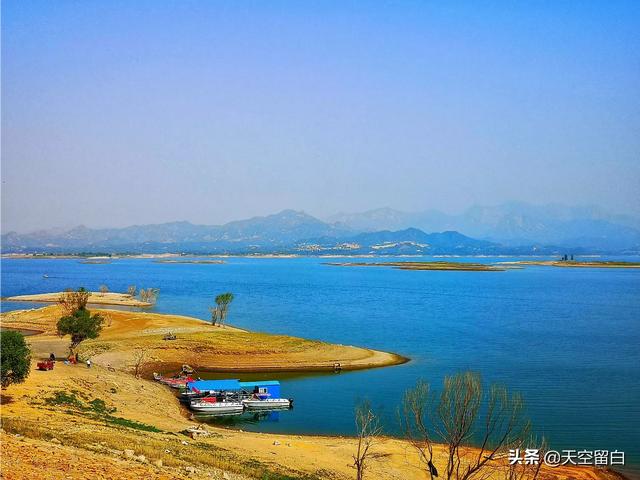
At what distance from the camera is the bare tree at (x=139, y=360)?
144ft

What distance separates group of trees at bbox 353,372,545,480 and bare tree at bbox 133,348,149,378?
19865mm

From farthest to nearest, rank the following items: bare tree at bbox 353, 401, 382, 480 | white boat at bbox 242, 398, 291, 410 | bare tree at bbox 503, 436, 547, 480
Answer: white boat at bbox 242, 398, 291, 410 < bare tree at bbox 353, 401, 382, 480 < bare tree at bbox 503, 436, 547, 480

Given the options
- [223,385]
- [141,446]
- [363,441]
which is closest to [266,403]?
[223,385]

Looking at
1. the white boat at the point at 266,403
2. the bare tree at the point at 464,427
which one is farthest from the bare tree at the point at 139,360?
the bare tree at the point at 464,427

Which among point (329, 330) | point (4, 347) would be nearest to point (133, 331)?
point (329, 330)

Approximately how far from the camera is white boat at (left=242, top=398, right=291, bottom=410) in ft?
124

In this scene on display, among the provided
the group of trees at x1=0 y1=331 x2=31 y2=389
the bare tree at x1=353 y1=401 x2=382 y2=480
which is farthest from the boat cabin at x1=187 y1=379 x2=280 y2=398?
the group of trees at x1=0 y1=331 x2=31 y2=389

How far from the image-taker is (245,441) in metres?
28.2

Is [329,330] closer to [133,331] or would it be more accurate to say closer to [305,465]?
[133,331]

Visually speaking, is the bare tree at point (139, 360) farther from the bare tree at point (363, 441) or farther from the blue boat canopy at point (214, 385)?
the bare tree at point (363, 441)

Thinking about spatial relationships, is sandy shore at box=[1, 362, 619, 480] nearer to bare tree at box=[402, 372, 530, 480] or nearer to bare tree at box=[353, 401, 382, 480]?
bare tree at box=[353, 401, 382, 480]

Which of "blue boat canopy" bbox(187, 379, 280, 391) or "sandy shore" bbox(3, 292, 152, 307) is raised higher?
"blue boat canopy" bbox(187, 379, 280, 391)

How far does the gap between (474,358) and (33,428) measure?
41.3 metres

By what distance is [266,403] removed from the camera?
3797 centimetres
